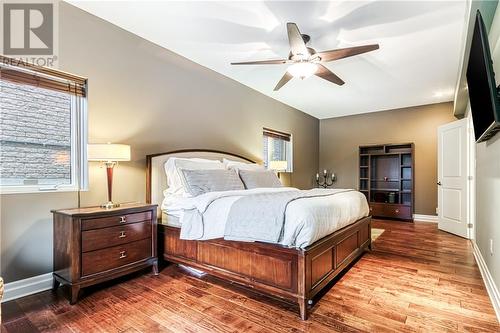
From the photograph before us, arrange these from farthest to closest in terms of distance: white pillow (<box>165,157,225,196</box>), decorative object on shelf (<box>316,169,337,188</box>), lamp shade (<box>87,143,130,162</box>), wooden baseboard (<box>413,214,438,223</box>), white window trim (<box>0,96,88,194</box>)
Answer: decorative object on shelf (<box>316,169,337,188</box>), wooden baseboard (<box>413,214,438,223</box>), white pillow (<box>165,157,225,196</box>), white window trim (<box>0,96,88,194</box>), lamp shade (<box>87,143,130,162</box>)

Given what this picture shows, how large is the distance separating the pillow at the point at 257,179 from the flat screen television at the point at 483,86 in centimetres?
242

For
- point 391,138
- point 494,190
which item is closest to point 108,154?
point 494,190

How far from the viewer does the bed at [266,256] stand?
2.06 m

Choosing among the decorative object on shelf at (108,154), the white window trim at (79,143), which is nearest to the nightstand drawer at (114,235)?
the decorative object on shelf at (108,154)

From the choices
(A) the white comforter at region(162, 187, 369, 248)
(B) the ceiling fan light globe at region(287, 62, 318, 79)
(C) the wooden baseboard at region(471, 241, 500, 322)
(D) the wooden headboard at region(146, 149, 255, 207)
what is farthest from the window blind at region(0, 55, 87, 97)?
(C) the wooden baseboard at region(471, 241, 500, 322)

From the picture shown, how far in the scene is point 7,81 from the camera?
7.72ft

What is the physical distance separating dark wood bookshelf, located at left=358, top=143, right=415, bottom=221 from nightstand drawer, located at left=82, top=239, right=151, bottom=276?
5349 millimetres

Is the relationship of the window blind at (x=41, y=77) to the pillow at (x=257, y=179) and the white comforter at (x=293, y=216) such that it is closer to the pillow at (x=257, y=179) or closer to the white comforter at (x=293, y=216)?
the white comforter at (x=293, y=216)

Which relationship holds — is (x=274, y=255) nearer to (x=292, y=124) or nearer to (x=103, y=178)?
(x=103, y=178)

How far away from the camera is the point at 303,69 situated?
296cm

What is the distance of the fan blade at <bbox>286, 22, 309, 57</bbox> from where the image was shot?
227 cm

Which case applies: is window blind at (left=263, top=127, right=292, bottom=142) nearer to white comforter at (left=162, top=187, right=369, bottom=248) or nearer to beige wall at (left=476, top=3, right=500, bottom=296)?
white comforter at (left=162, top=187, right=369, bottom=248)

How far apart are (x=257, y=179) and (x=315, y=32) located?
1957 millimetres

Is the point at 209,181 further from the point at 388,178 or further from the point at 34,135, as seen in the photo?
the point at 388,178
